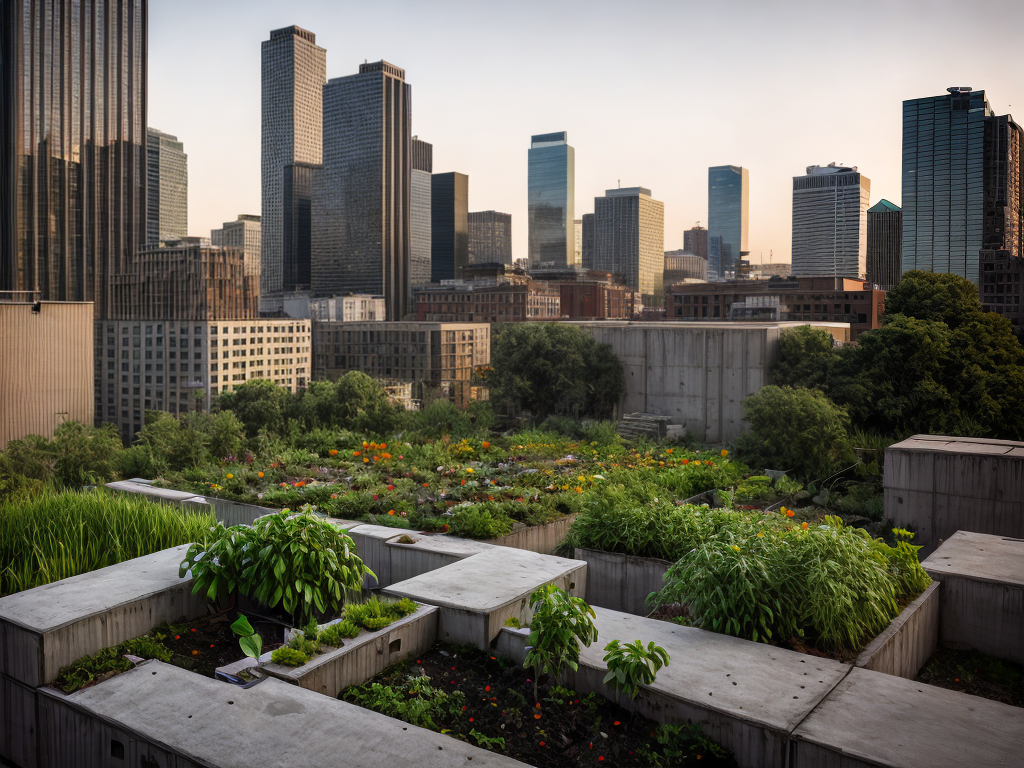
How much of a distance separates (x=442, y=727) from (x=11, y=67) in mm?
143544

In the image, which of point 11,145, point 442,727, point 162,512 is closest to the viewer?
point 442,727

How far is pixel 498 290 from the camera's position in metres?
130

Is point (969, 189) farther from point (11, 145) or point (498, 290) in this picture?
point (11, 145)

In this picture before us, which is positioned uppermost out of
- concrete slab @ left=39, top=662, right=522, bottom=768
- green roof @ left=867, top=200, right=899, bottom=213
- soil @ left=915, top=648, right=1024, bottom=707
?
green roof @ left=867, top=200, right=899, bottom=213

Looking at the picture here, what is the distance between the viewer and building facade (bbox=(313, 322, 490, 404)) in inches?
4026

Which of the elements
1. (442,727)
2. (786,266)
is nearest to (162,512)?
(442,727)

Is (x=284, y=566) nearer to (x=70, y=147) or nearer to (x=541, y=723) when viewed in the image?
(x=541, y=723)

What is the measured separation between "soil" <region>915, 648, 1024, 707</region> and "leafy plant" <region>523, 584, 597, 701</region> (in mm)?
3674

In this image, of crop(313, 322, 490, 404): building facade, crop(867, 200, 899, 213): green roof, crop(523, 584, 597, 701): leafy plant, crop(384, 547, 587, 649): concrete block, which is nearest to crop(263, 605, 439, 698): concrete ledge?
crop(384, 547, 587, 649): concrete block

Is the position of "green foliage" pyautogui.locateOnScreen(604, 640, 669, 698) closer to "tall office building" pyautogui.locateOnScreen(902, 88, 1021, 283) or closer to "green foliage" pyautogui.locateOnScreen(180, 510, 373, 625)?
"green foliage" pyautogui.locateOnScreen(180, 510, 373, 625)

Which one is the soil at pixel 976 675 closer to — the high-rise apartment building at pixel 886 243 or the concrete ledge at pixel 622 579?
the concrete ledge at pixel 622 579

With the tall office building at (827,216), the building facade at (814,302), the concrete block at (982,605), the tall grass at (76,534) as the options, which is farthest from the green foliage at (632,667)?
the tall office building at (827,216)

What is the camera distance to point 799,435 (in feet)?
59.5

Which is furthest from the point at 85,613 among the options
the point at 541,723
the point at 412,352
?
the point at 412,352
